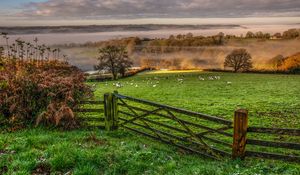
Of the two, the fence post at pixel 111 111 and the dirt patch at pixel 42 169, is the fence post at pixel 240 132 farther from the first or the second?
the fence post at pixel 111 111

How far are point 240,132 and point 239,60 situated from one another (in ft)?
221

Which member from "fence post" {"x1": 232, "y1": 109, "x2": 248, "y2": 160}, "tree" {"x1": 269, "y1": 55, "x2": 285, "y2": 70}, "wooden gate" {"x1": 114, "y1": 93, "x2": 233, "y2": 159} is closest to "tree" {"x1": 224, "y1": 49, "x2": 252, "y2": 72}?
"tree" {"x1": 269, "y1": 55, "x2": 285, "y2": 70}

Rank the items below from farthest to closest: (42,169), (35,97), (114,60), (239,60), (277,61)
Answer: (277,61)
(239,60)
(114,60)
(35,97)
(42,169)

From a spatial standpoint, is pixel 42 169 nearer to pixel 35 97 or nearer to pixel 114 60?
pixel 35 97

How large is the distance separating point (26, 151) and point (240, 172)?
20.3 feet

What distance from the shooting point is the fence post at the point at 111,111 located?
1423cm

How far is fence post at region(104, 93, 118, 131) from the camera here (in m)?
14.2

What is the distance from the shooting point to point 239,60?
7438 centimetres

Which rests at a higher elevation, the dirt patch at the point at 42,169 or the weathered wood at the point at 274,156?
the dirt patch at the point at 42,169

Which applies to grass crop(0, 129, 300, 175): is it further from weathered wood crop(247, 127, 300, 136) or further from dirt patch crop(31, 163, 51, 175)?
weathered wood crop(247, 127, 300, 136)

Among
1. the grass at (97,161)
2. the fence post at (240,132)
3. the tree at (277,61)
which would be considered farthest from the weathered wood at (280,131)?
the tree at (277,61)

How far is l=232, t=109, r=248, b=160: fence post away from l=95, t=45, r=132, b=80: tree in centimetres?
5732

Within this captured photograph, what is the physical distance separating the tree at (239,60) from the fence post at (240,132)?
2597 inches

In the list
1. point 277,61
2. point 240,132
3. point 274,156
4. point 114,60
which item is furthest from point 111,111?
point 277,61
